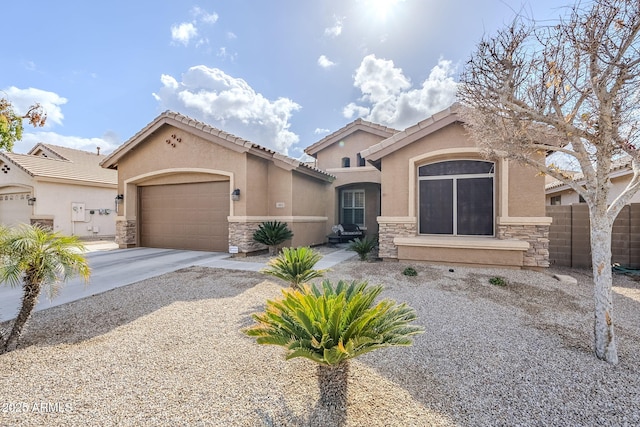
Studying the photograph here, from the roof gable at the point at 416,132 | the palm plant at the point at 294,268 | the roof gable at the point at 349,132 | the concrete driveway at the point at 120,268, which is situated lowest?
the concrete driveway at the point at 120,268

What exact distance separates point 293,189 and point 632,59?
10096mm

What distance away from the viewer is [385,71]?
15039mm

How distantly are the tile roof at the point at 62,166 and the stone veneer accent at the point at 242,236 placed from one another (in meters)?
12.9

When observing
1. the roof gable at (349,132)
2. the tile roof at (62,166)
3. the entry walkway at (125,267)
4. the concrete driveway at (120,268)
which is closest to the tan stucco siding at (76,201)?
the tile roof at (62,166)

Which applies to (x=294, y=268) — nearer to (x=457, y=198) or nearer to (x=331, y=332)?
(x=331, y=332)

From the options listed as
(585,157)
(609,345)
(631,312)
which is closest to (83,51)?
(585,157)

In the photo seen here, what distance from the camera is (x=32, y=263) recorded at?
3.62 meters

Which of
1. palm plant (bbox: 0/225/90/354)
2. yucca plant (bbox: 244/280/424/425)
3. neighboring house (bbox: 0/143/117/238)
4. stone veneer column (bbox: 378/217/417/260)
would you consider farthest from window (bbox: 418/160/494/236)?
neighboring house (bbox: 0/143/117/238)

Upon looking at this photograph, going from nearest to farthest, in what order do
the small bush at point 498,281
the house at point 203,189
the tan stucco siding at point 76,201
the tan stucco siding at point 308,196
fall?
the small bush at point 498,281 → the house at point 203,189 → the tan stucco siding at point 308,196 → the tan stucco siding at point 76,201

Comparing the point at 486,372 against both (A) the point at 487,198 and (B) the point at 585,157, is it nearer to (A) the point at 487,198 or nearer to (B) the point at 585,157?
(B) the point at 585,157

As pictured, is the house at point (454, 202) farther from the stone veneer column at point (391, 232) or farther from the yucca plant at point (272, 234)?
the yucca plant at point (272, 234)

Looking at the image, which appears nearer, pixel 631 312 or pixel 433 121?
pixel 631 312

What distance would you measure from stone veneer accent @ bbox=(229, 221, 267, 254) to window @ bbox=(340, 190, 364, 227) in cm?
675

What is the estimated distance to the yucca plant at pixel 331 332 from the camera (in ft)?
8.01
